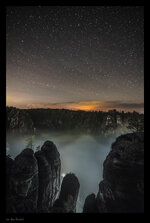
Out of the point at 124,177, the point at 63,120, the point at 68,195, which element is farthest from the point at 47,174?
the point at 63,120

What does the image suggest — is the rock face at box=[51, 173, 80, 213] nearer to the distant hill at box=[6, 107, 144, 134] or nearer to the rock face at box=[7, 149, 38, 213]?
the rock face at box=[7, 149, 38, 213]

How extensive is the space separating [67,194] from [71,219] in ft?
28.8

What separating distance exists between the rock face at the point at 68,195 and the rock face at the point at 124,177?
2.52 metres

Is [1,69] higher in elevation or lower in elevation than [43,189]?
higher

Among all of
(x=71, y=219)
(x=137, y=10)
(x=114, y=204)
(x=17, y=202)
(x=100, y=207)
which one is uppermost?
(x=137, y=10)

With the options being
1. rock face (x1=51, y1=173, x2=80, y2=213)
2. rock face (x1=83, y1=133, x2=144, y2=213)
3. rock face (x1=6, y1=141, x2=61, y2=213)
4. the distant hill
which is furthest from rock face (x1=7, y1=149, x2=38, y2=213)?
the distant hill

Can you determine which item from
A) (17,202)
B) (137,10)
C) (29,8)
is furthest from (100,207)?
(29,8)

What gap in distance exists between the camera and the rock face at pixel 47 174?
908 cm

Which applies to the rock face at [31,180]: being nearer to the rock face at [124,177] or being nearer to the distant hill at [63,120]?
the rock face at [124,177]

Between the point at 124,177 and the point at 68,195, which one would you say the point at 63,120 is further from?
the point at 124,177

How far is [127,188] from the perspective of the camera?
658 centimetres

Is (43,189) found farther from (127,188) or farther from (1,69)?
(1,69)

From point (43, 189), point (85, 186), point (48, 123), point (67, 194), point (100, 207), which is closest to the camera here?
point (100, 207)

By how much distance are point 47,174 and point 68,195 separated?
3.33 metres
